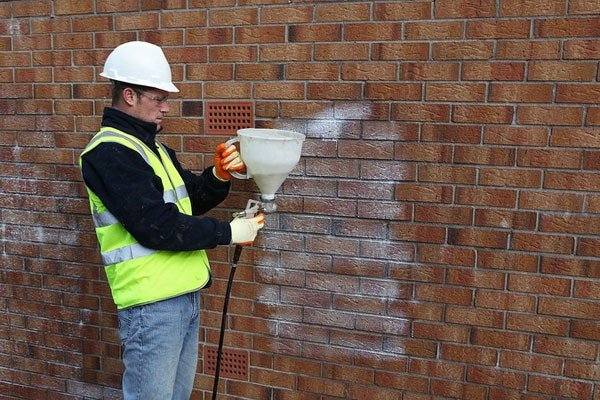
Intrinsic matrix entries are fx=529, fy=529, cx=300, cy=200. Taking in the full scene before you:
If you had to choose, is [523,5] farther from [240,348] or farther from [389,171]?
[240,348]

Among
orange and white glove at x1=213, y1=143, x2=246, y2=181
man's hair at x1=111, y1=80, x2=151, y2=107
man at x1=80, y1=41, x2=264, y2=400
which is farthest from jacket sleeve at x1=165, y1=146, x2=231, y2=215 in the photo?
man's hair at x1=111, y1=80, x2=151, y2=107

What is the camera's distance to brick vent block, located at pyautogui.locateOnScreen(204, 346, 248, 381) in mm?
3062

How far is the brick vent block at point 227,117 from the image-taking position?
113 inches

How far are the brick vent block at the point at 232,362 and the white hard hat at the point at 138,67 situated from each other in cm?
158

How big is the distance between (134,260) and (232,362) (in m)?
1.15

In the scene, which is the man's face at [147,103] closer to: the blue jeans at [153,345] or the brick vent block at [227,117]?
the brick vent block at [227,117]

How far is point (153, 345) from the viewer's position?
7.41 ft

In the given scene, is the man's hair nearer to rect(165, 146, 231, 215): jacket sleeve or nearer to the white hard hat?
the white hard hat

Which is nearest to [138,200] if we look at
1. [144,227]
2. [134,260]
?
[144,227]

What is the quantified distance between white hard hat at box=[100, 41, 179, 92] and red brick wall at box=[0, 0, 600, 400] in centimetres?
64

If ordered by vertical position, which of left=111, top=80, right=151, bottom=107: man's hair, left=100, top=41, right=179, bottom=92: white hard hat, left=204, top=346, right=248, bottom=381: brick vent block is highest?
left=100, top=41, right=179, bottom=92: white hard hat

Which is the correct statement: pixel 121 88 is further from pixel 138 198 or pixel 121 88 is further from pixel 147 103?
pixel 138 198

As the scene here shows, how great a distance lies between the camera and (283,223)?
113 inches

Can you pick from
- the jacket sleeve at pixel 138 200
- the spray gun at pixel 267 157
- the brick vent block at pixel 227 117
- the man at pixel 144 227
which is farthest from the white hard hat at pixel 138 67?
the brick vent block at pixel 227 117
